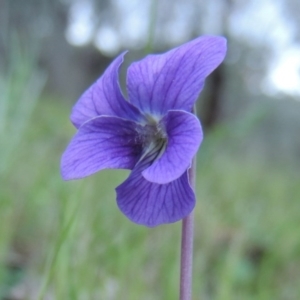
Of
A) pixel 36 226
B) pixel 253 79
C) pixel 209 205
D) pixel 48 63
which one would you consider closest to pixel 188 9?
pixel 253 79

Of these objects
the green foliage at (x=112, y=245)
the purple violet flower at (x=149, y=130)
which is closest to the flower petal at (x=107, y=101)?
the purple violet flower at (x=149, y=130)

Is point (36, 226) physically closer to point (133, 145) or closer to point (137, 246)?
point (137, 246)

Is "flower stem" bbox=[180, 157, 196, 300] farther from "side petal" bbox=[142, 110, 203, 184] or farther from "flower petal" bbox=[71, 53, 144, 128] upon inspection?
"flower petal" bbox=[71, 53, 144, 128]

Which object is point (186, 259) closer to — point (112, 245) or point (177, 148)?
point (177, 148)

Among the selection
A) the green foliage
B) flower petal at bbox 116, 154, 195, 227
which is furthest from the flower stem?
the green foliage

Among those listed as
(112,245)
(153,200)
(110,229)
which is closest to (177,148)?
(153,200)

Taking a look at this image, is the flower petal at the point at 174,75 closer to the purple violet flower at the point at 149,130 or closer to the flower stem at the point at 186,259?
the purple violet flower at the point at 149,130

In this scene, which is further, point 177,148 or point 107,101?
point 107,101
